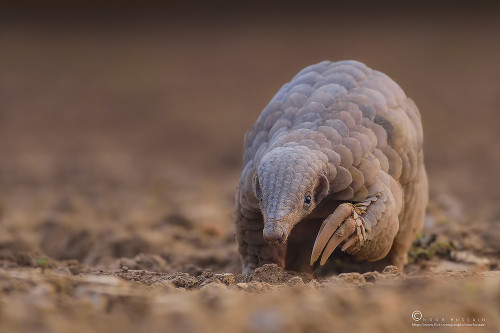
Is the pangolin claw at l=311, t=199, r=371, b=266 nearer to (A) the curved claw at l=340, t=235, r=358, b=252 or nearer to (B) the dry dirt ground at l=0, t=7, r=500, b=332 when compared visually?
(A) the curved claw at l=340, t=235, r=358, b=252

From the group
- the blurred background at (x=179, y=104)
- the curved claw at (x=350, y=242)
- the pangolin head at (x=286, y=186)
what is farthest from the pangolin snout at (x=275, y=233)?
the blurred background at (x=179, y=104)

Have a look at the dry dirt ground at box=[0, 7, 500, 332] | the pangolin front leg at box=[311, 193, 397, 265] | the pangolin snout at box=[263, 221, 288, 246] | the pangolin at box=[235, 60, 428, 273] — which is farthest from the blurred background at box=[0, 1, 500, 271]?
the pangolin snout at box=[263, 221, 288, 246]

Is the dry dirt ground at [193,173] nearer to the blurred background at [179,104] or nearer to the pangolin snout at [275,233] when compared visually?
the blurred background at [179,104]

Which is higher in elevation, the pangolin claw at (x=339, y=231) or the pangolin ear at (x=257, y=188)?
the pangolin ear at (x=257, y=188)

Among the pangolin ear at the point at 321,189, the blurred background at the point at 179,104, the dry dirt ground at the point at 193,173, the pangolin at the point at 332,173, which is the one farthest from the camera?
the blurred background at the point at 179,104

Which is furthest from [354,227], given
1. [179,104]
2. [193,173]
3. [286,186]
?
[179,104]

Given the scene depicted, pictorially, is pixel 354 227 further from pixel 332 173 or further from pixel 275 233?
pixel 275 233

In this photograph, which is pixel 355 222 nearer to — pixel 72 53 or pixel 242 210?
pixel 242 210
